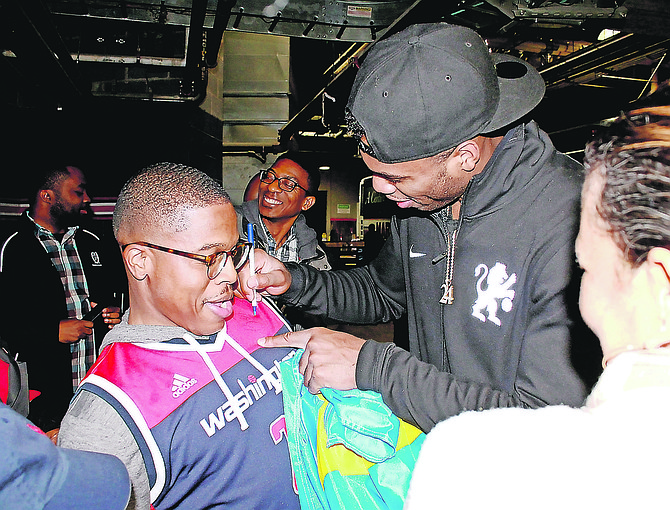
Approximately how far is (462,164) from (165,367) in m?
1.14

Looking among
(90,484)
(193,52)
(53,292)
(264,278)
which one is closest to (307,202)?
(193,52)

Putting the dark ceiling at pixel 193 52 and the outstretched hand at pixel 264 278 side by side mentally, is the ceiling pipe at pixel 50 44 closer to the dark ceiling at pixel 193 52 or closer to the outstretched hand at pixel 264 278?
the dark ceiling at pixel 193 52

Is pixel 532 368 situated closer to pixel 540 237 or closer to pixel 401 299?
pixel 540 237

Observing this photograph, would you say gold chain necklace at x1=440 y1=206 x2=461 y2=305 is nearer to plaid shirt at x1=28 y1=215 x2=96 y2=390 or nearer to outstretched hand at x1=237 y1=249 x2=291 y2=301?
outstretched hand at x1=237 y1=249 x2=291 y2=301

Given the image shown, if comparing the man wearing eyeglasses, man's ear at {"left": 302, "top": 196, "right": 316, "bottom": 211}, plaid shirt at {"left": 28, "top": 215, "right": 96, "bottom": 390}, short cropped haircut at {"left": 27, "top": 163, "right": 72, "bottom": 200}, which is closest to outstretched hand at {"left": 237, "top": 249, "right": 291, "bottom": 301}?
the man wearing eyeglasses

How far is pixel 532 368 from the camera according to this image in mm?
1260

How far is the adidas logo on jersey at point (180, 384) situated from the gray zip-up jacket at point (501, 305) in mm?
543

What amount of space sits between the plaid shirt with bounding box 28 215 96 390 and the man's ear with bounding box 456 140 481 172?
341 centimetres

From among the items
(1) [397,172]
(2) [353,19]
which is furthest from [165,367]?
(2) [353,19]

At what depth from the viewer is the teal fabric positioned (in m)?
1.29

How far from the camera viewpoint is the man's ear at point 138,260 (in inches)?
60.7

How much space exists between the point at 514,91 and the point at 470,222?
1.44 ft

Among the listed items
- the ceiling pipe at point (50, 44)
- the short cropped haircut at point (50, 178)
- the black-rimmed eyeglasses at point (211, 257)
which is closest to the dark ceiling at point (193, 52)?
the ceiling pipe at point (50, 44)

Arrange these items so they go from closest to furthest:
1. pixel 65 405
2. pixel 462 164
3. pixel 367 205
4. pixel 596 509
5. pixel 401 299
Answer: pixel 596 509
pixel 462 164
pixel 401 299
pixel 65 405
pixel 367 205
